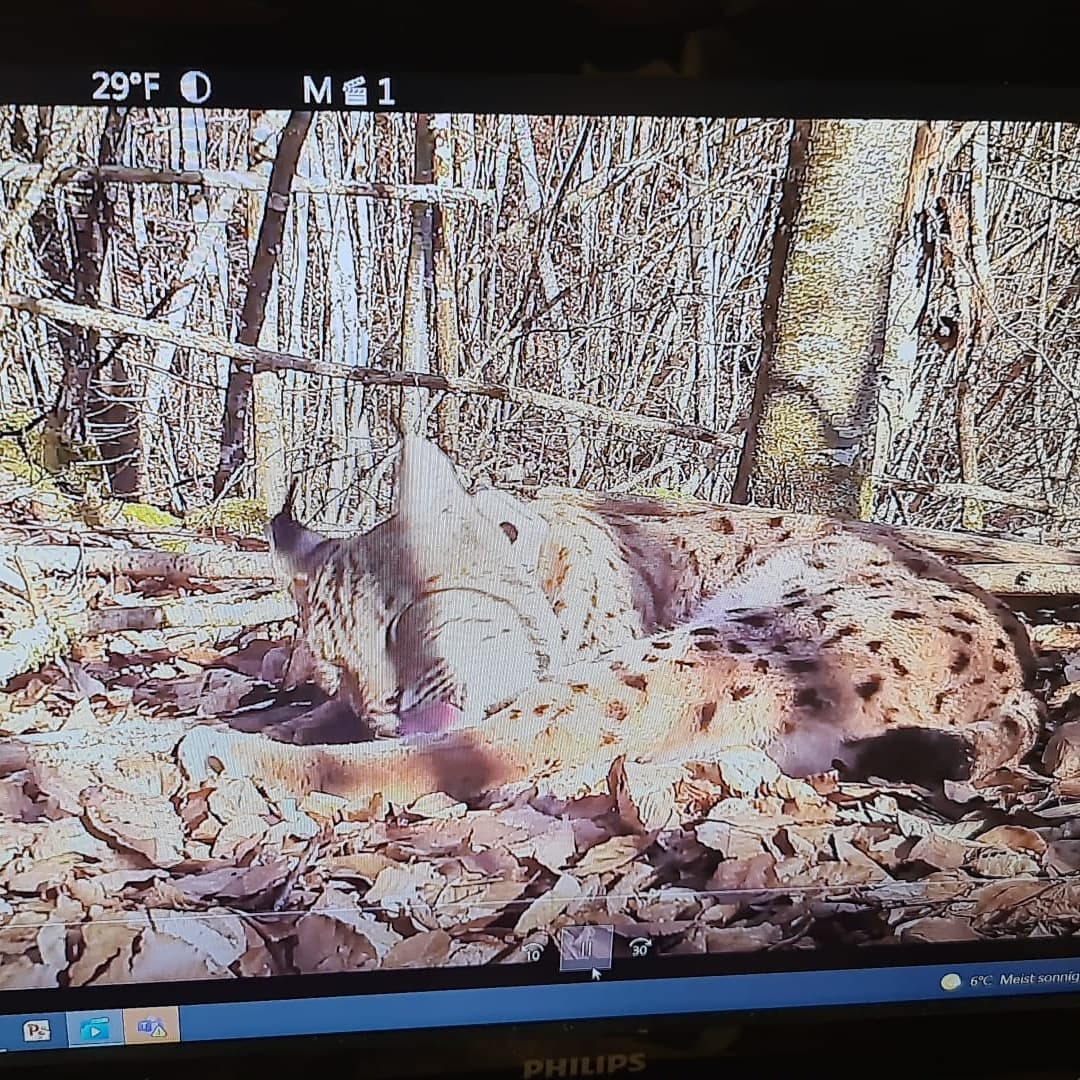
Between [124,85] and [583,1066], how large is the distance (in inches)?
26.7

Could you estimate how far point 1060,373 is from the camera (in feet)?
2.43

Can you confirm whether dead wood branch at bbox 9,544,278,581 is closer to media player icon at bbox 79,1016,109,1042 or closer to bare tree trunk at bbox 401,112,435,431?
bare tree trunk at bbox 401,112,435,431

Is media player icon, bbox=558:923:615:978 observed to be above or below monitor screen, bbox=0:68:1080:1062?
below

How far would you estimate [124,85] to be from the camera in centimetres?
64

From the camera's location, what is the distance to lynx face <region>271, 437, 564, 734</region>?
73 centimetres

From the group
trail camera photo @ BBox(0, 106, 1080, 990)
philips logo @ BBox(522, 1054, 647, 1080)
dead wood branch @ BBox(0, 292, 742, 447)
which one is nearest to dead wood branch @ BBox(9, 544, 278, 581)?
trail camera photo @ BBox(0, 106, 1080, 990)

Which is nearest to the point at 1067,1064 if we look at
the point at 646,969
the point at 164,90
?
the point at 646,969

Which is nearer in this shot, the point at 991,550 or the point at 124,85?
the point at 124,85

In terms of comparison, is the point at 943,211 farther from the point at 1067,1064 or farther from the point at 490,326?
the point at 1067,1064

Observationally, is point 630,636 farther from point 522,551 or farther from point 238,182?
point 238,182

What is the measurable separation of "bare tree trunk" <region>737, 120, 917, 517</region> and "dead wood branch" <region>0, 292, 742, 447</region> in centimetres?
4

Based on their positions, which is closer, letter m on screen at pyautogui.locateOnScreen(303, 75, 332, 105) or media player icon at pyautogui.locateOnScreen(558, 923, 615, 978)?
letter m on screen at pyautogui.locateOnScreen(303, 75, 332, 105)

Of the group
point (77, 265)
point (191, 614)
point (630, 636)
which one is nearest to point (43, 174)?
point (77, 265)

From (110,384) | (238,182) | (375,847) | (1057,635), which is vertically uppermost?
(238,182)
